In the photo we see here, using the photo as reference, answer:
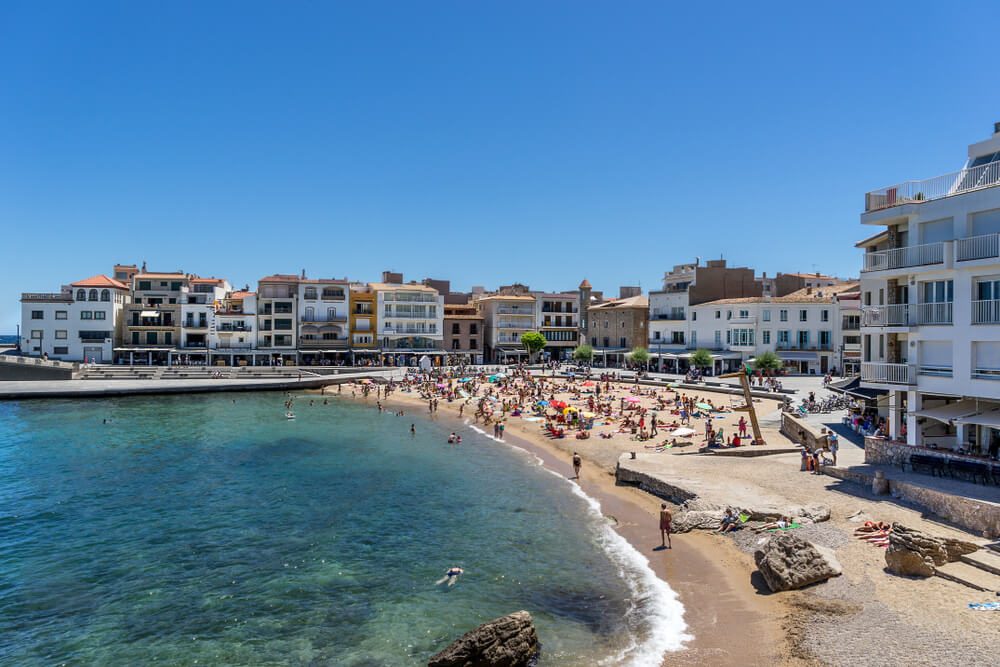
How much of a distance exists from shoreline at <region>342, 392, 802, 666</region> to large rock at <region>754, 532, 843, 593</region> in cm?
52

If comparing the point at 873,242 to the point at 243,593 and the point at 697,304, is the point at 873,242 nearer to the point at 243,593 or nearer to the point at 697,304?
the point at 243,593

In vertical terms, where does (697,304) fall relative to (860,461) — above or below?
above

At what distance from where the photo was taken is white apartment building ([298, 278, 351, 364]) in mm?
78250

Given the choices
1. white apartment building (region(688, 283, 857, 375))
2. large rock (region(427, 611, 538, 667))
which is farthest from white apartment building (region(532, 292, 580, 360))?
large rock (region(427, 611, 538, 667))

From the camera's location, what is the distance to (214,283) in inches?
A: 3157

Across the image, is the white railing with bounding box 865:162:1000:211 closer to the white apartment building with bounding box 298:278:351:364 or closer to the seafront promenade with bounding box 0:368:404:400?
the seafront promenade with bounding box 0:368:404:400

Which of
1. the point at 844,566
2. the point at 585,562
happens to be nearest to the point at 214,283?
the point at 585,562

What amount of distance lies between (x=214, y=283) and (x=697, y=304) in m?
61.0

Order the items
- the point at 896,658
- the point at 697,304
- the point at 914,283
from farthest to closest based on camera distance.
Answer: the point at 697,304
the point at 914,283
the point at 896,658

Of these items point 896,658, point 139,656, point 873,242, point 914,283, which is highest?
point 873,242

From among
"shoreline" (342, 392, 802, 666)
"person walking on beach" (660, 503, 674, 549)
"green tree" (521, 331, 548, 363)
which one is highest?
"green tree" (521, 331, 548, 363)

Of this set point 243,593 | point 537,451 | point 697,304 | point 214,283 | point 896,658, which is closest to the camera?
point 896,658

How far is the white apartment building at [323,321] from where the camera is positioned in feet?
257

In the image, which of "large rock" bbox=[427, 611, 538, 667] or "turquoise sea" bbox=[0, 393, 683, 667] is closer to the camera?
"large rock" bbox=[427, 611, 538, 667]
